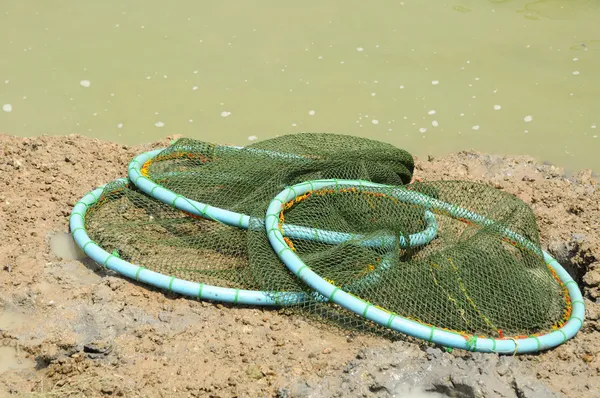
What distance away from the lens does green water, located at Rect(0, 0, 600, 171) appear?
652 centimetres

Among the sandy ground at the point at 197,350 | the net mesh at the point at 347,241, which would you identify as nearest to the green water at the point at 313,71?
the net mesh at the point at 347,241

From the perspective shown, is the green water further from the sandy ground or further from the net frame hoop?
the sandy ground

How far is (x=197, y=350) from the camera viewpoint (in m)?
3.82

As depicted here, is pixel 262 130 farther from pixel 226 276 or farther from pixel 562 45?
pixel 562 45

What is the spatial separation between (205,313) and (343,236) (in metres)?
1.02

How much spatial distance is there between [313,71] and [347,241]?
3.46 metres

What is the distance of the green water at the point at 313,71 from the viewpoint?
6523 mm

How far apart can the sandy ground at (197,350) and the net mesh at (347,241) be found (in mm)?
211

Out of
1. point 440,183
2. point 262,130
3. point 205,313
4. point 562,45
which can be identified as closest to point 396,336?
point 205,313

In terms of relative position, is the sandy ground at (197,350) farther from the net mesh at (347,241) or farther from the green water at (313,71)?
the green water at (313,71)

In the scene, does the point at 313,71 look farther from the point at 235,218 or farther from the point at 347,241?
the point at 347,241

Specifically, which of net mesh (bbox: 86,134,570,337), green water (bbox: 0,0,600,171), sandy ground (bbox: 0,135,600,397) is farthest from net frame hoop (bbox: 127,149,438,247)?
green water (bbox: 0,0,600,171)

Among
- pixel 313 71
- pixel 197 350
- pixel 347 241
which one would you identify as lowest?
pixel 197 350

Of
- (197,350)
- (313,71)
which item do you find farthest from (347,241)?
(313,71)
